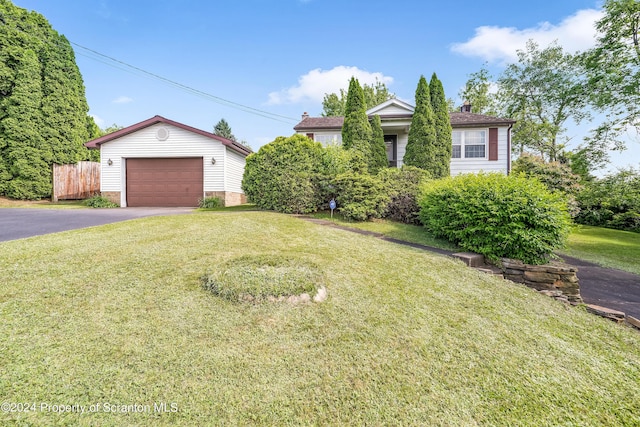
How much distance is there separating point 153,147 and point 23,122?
25.6ft

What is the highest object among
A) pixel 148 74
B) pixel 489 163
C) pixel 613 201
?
pixel 148 74

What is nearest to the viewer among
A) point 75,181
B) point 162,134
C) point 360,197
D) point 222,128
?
point 360,197

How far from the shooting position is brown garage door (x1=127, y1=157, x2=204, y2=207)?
1355 centimetres

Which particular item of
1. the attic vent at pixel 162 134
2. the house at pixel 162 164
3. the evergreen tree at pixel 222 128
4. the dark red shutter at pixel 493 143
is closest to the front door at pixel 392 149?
the dark red shutter at pixel 493 143

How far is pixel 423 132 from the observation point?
43.1 feet

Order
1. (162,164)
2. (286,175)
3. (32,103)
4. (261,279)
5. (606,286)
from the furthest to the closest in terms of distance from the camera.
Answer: (32,103) < (162,164) < (286,175) < (606,286) < (261,279)

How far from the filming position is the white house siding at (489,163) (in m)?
14.9

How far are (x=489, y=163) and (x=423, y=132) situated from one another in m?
4.97

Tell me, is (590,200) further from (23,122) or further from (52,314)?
(23,122)

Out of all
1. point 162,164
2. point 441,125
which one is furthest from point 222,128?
point 441,125

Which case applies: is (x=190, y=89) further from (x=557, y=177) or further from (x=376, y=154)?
(x=557, y=177)

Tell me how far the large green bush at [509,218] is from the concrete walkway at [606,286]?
2.12 ft

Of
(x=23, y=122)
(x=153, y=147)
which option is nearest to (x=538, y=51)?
(x=153, y=147)

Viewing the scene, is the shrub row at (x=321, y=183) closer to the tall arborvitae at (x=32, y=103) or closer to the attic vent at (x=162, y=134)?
the attic vent at (x=162, y=134)
